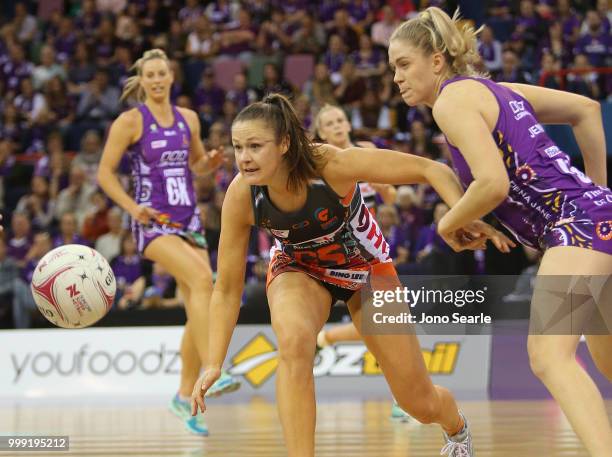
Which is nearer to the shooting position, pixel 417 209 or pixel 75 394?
pixel 75 394

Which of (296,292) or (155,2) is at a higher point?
(155,2)

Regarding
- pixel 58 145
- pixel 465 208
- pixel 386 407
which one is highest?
pixel 58 145

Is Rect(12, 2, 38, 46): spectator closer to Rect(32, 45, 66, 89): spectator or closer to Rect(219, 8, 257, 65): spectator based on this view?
Rect(32, 45, 66, 89): spectator

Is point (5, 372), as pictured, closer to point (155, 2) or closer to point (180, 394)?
point (180, 394)

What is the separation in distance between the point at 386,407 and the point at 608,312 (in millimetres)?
4579

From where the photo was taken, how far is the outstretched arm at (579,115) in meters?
4.21

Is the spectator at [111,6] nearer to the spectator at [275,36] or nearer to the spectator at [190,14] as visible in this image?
the spectator at [190,14]

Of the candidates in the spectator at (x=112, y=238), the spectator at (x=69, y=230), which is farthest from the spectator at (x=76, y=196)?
the spectator at (x=112, y=238)

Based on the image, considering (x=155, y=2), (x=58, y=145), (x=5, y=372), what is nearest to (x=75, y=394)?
→ (x=5, y=372)

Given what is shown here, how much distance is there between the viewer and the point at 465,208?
373cm

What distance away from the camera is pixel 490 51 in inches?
538

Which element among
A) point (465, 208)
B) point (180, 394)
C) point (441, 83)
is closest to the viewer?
point (465, 208)

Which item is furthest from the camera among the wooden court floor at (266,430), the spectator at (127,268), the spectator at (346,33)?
the spectator at (346,33)

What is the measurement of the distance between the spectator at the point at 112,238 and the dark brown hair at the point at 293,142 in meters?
7.93
